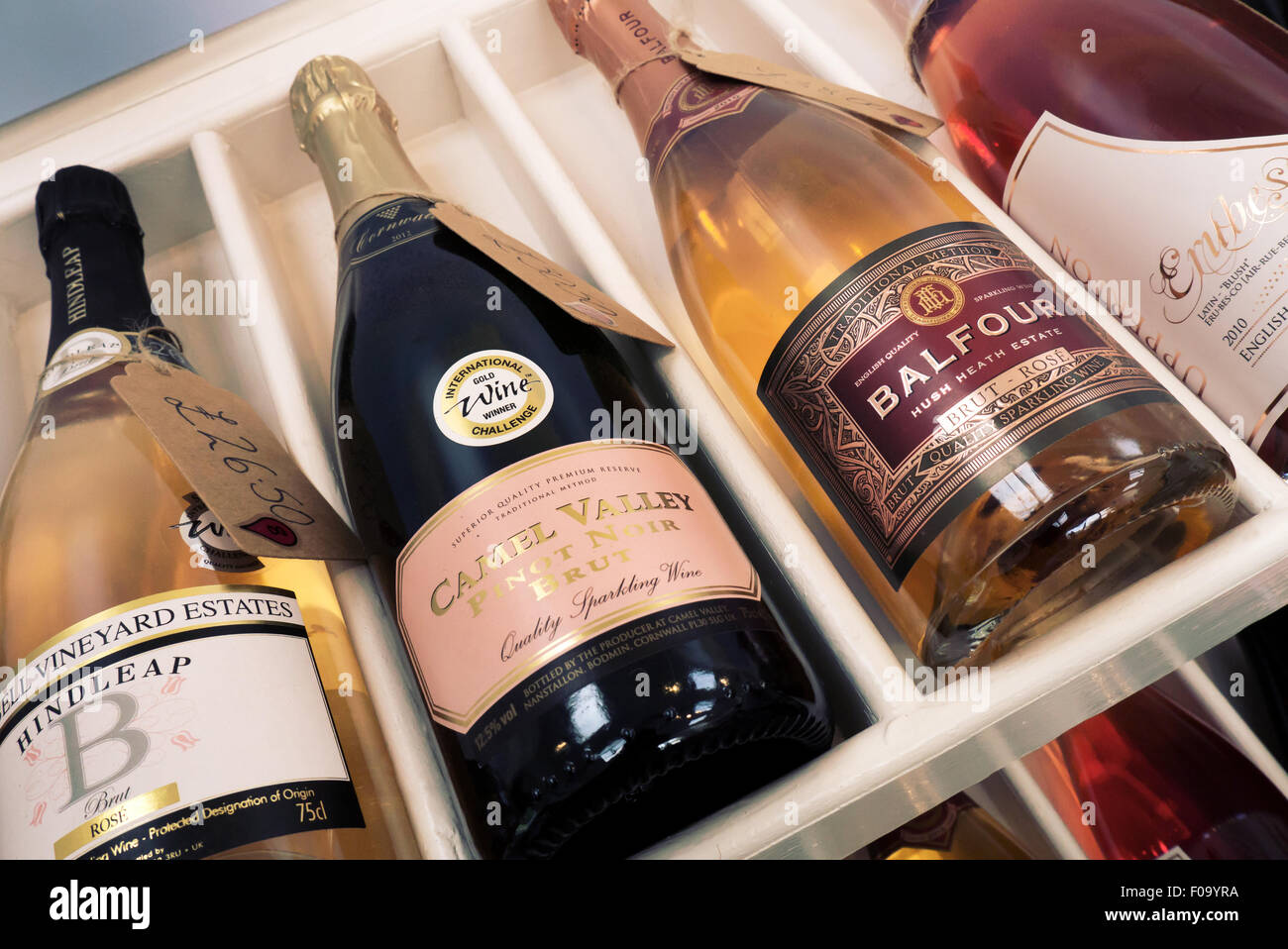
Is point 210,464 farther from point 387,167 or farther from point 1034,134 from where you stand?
point 1034,134

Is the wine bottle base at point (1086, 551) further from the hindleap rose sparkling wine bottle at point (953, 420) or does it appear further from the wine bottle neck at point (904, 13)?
the wine bottle neck at point (904, 13)

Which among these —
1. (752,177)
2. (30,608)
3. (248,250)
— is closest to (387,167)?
(248,250)

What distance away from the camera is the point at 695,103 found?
74cm

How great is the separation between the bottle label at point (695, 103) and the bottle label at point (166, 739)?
20.5 inches

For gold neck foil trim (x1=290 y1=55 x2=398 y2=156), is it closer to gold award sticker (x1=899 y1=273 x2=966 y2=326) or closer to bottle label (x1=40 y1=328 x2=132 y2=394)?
bottle label (x1=40 y1=328 x2=132 y2=394)

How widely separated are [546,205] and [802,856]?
54 cm

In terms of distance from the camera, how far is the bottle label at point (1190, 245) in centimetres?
54

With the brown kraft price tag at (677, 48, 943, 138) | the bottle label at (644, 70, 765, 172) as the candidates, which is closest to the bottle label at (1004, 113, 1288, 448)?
the brown kraft price tag at (677, 48, 943, 138)

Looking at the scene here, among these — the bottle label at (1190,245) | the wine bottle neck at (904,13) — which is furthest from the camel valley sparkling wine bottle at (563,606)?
the wine bottle neck at (904,13)

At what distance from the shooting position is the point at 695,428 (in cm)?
61

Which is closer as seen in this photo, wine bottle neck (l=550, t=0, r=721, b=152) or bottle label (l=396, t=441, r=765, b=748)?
bottle label (l=396, t=441, r=765, b=748)

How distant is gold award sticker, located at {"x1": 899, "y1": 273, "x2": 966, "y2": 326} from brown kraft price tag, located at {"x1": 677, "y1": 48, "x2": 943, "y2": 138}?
7.4 inches

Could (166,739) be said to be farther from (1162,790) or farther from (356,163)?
(1162,790)

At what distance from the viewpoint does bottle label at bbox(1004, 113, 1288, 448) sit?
54 cm
